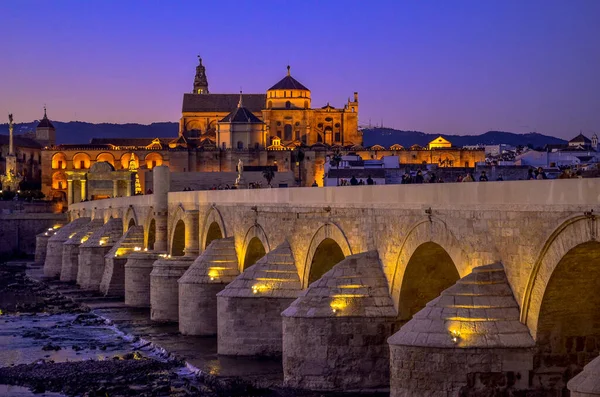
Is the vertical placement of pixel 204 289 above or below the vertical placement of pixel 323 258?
below

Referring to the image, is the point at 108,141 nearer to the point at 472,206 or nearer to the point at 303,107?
the point at 303,107

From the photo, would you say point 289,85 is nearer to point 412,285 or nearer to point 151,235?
point 151,235

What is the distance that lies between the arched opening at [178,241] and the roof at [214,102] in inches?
3247

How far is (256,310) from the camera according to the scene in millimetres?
23344

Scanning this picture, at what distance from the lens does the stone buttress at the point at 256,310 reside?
76.1 ft

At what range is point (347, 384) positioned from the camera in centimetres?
1825

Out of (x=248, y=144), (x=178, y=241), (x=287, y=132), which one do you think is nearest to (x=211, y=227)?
(x=178, y=241)

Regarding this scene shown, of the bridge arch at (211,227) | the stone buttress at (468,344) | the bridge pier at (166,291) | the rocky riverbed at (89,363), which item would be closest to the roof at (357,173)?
the bridge arch at (211,227)

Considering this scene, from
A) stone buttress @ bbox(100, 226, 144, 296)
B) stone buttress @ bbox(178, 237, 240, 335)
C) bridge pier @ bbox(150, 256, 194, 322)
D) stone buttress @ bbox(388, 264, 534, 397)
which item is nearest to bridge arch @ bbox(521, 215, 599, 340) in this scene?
stone buttress @ bbox(388, 264, 534, 397)

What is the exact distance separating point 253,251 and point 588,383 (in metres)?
17.3

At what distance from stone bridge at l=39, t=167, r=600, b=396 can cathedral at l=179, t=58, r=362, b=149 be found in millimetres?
76388

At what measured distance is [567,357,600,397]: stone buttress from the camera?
36.8ft

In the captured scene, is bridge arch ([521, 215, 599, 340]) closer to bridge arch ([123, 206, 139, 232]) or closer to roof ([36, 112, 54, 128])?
bridge arch ([123, 206, 139, 232])

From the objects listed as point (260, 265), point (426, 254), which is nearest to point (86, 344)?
point (260, 265)
